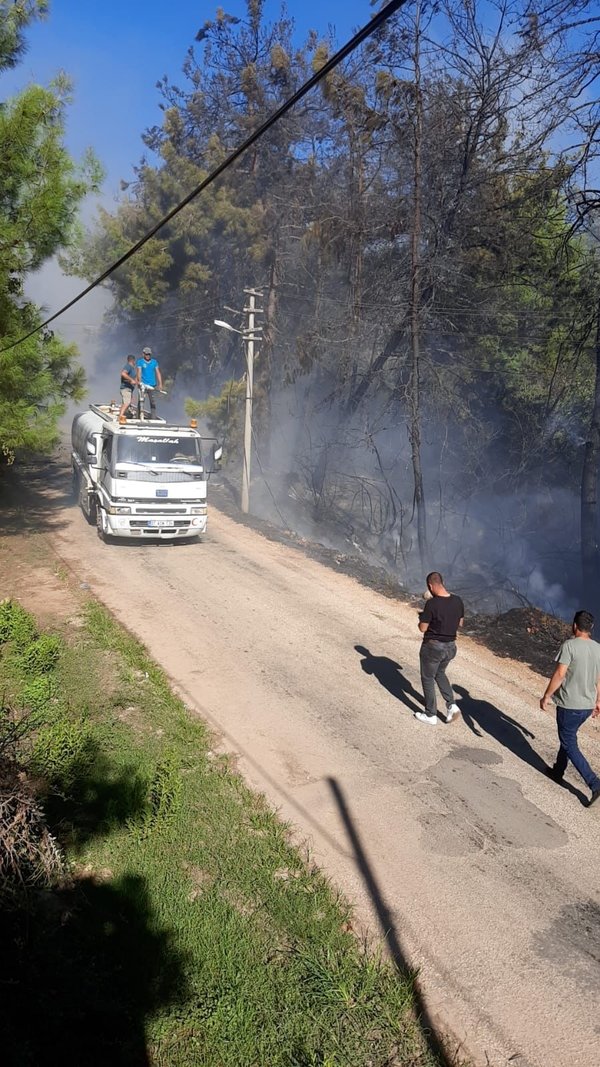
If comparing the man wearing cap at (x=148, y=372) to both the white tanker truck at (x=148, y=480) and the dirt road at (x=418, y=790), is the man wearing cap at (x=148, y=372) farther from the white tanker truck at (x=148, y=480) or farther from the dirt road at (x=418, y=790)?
the dirt road at (x=418, y=790)

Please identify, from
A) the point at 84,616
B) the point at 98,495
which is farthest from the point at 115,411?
the point at 84,616

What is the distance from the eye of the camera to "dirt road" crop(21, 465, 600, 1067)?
4070 mm

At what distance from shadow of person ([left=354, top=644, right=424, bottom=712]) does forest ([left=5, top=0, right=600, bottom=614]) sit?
620 centimetres

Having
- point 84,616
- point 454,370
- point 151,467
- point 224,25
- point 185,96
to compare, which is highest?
point 224,25

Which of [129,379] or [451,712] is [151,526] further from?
[451,712]

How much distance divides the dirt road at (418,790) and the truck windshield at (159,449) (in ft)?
9.44

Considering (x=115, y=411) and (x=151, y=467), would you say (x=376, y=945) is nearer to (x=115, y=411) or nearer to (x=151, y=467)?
(x=151, y=467)

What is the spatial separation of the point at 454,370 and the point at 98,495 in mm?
11771

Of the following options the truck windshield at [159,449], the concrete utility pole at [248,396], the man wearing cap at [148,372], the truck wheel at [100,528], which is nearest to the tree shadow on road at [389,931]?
the truck windshield at [159,449]

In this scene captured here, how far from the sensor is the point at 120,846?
197 inches

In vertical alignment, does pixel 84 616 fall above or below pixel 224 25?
below

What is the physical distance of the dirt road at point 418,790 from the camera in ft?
13.4

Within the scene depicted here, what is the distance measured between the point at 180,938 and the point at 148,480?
398 inches

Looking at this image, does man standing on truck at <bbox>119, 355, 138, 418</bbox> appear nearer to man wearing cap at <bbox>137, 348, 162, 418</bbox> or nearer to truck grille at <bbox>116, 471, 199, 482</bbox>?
man wearing cap at <bbox>137, 348, 162, 418</bbox>
